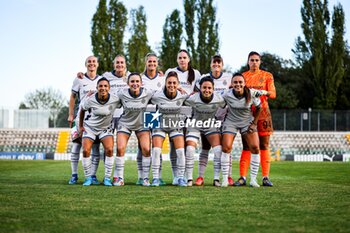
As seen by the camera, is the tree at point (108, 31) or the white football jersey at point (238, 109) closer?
the white football jersey at point (238, 109)

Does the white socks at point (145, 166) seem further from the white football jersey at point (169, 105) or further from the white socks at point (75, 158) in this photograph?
the white socks at point (75, 158)

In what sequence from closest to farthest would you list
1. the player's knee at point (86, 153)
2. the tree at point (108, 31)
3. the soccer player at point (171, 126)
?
the soccer player at point (171, 126), the player's knee at point (86, 153), the tree at point (108, 31)

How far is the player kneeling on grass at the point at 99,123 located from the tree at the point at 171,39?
1336 inches

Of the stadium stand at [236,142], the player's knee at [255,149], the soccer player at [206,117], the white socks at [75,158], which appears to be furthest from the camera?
the stadium stand at [236,142]

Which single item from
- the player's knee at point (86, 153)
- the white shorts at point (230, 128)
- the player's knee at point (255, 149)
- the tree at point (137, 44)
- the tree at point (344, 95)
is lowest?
the player's knee at point (86, 153)

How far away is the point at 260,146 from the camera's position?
29.6 feet

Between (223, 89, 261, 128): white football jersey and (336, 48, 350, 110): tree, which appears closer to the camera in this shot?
(223, 89, 261, 128): white football jersey

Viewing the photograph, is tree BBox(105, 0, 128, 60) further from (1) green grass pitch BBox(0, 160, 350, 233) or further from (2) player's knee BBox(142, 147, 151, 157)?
(1) green grass pitch BBox(0, 160, 350, 233)

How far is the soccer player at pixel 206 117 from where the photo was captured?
330 inches

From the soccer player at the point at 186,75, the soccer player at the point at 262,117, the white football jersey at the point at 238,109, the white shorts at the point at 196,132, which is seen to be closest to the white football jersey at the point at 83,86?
the soccer player at the point at 186,75

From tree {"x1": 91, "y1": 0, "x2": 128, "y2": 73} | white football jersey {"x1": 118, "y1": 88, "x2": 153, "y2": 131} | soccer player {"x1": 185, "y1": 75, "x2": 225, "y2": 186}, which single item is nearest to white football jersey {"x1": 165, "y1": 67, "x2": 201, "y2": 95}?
soccer player {"x1": 185, "y1": 75, "x2": 225, "y2": 186}

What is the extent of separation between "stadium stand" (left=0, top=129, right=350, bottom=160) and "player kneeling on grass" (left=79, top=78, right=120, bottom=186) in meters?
23.1

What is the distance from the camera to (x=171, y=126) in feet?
28.3

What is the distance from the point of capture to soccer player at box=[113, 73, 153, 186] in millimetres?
8531
